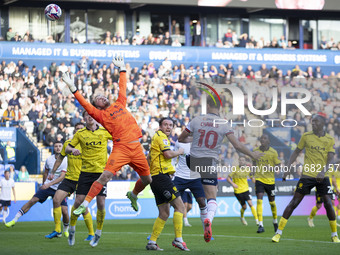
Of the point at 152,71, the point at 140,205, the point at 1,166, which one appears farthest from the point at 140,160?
the point at 152,71

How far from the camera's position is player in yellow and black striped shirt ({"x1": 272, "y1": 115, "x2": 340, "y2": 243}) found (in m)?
13.3

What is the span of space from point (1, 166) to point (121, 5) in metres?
17.6

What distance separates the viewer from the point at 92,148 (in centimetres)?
1278

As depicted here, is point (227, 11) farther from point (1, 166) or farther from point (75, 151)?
point (75, 151)

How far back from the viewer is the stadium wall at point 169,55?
35.0 m

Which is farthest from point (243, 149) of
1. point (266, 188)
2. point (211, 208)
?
point (266, 188)

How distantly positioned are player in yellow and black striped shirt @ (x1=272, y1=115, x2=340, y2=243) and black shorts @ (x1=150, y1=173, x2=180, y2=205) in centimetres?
288

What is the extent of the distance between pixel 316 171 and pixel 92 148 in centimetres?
457

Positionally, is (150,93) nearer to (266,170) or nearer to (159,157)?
(266,170)

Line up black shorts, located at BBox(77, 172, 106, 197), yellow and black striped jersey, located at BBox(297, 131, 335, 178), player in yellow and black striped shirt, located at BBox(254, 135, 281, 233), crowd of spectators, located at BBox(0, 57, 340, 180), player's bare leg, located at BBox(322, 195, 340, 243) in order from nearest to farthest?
black shorts, located at BBox(77, 172, 106, 197) < player's bare leg, located at BBox(322, 195, 340, 243) < yellow and black striped jersey, located at BBox(297, 131, 335, 178) < player in yellow and black striped shirt, located at BBox(254, 135, 281, 233) < crowd of spectators, located at BBox(0, 57, 340, 180)

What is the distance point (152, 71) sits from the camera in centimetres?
3559

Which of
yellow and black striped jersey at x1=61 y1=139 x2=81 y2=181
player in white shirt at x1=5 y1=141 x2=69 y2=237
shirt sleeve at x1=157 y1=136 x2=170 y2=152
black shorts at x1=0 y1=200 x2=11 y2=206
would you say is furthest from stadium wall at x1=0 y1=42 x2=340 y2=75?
shirt sleeve at x1=157 y1=136 x2=170 y2=152

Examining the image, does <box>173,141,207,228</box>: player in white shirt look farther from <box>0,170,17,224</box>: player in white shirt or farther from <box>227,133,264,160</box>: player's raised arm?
<box>0,170,17,224</box>: player in white shirt

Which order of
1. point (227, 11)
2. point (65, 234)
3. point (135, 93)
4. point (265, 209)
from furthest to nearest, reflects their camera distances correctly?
point (227, 11)
point (135, 93)
point (265, 209)
point (65, 234)
